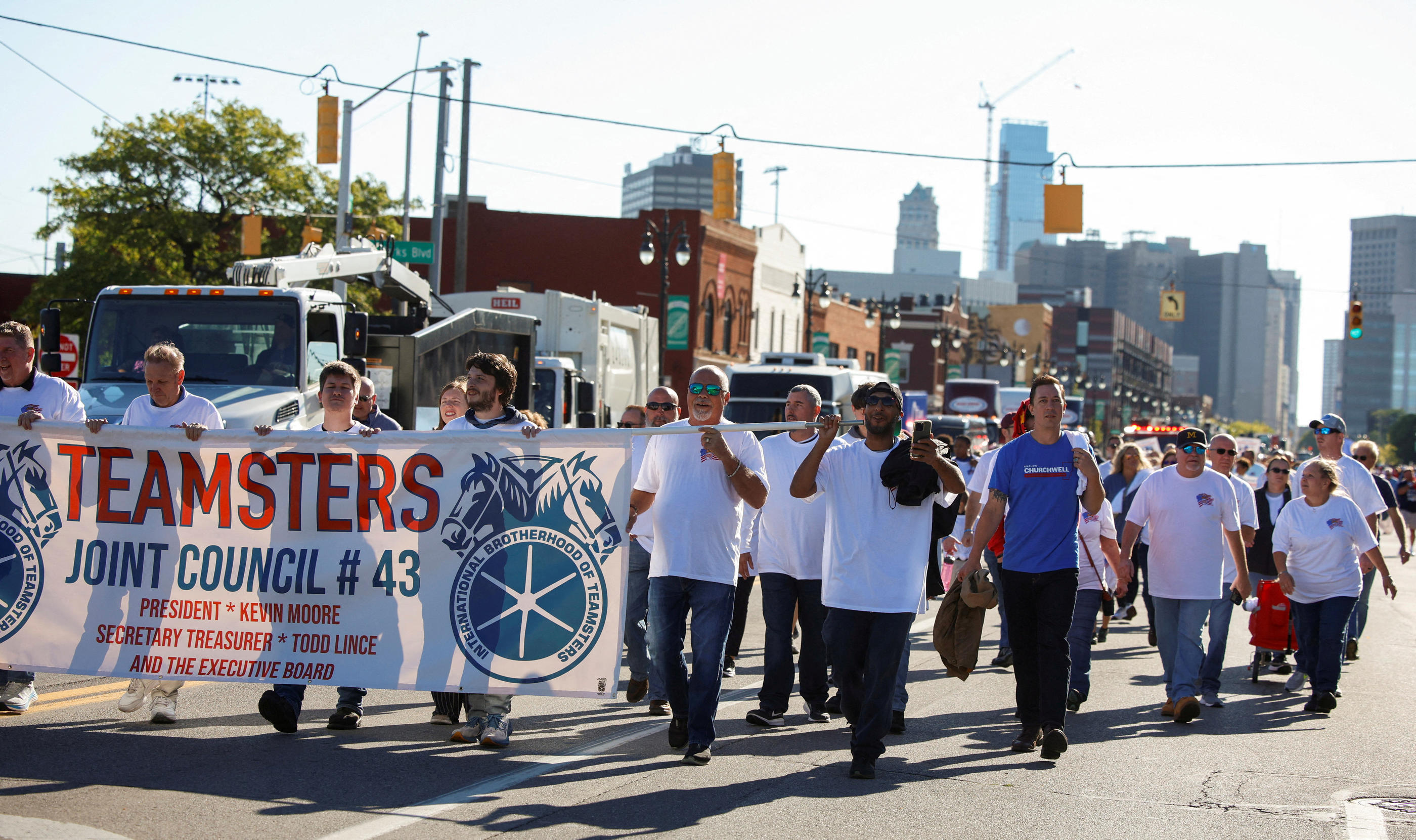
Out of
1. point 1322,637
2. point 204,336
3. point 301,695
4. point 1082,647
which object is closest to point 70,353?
point 204,336

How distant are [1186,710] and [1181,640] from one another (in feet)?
1.55

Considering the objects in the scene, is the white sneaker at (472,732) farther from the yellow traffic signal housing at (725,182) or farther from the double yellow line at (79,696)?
the yellow traffic signal housing at (725,182)

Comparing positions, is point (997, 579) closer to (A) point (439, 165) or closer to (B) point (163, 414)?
(B) point (163, 414)

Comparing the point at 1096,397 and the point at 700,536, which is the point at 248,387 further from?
the point at 1096,397

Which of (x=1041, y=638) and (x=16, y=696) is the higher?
(x=1041, y=638)

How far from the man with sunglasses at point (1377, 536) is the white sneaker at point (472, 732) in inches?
305

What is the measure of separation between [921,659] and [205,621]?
6294mm

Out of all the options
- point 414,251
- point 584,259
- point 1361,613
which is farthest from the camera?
point 584,259

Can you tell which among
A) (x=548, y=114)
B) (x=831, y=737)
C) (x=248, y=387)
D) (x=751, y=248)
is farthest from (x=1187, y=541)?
(x=751, y=248)

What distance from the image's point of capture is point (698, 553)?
6992 mm

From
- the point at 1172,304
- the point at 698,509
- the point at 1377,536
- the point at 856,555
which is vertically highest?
the point at 1172,304

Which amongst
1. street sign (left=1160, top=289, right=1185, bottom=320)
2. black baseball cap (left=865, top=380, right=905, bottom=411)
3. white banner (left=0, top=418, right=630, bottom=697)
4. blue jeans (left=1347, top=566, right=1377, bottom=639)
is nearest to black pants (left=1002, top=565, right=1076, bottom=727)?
black baseball cap (left=865, top=380, right=905, bottom=411)

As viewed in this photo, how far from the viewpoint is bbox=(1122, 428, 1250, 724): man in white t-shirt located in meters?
8.98

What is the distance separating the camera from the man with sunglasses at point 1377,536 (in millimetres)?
12312
